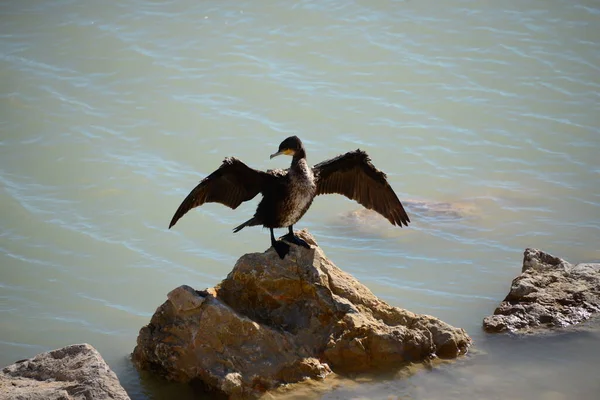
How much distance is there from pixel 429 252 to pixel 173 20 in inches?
254

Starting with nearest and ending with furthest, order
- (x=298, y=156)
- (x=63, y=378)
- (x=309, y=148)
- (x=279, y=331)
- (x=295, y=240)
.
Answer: (x=63, y=378) → (x=279, y=331) → (x=295, y=240) → (x=298, y=156) → (x=309, y=148)

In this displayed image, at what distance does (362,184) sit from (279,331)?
1548mm

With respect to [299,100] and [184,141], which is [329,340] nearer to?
[184,141]

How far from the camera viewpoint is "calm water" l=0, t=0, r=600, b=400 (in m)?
6.96

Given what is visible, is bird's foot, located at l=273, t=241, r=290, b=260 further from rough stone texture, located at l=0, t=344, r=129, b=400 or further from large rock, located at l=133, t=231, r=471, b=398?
rough stone texture, located at l=0, t=344, r=129, b=400

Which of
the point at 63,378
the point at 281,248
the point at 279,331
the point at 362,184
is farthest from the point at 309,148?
the point at 63,378

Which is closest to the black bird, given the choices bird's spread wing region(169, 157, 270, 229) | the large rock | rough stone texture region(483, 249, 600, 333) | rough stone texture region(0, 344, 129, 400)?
bird's spread wing region(169, 157, 270, 229)

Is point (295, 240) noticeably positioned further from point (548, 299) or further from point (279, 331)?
point (548, 299)

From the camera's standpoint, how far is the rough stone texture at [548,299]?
615 centimetres

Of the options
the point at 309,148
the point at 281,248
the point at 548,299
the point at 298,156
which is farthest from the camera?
the point at 309,148

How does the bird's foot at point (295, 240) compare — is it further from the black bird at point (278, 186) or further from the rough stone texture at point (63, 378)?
the rough stone texture at point (63, 378)

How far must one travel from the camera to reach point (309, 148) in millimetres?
A: 9688

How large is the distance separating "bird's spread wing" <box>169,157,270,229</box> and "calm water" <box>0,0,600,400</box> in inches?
49.1

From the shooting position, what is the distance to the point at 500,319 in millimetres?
6238
